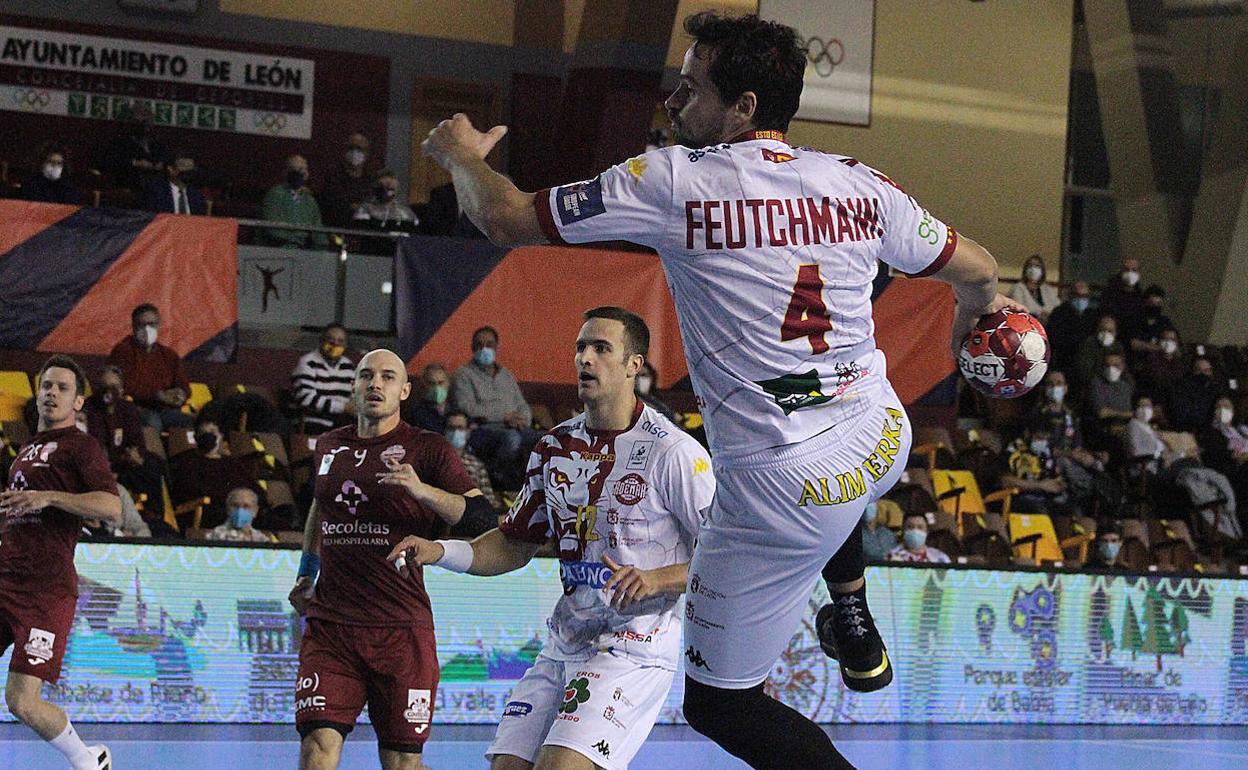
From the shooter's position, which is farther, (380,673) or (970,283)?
(380,673)

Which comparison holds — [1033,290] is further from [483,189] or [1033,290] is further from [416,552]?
[483,189]

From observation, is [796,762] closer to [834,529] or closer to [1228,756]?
[834,529]

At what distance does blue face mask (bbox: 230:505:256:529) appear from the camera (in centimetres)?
1153

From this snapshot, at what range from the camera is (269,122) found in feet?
66.7

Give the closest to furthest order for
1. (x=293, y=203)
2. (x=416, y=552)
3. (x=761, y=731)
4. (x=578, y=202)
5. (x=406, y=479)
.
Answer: (x=578, y=202) → (x=761, y=731) → (x=416, y=552) → (x=406, y=479) → (x=293, y=203)

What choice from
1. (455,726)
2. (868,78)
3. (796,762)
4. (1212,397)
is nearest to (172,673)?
(455,726)

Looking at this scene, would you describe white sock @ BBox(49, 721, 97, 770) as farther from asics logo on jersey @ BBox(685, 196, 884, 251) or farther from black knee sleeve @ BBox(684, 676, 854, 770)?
asics logo on jersey @ BBox(685, 196, 884, 251)

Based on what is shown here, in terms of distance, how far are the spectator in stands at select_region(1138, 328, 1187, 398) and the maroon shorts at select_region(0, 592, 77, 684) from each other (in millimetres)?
14246

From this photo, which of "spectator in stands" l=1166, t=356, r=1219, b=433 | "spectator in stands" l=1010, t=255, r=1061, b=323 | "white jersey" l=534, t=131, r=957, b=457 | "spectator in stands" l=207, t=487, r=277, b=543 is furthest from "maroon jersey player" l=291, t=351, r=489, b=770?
"spectator in stands" l=1166, t=356, r=1219, b=433

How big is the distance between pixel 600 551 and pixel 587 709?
21.5 inches

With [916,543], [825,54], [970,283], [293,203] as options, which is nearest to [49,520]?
[970,283]

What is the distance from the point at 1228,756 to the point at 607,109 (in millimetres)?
10206

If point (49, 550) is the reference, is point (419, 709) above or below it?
below

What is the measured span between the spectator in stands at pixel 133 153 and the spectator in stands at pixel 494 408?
15.5ft
